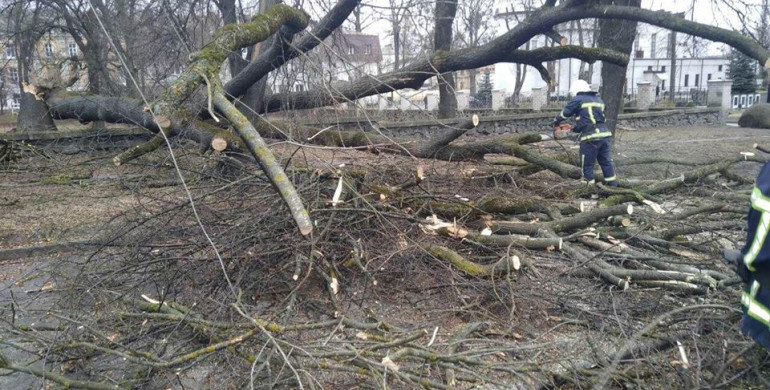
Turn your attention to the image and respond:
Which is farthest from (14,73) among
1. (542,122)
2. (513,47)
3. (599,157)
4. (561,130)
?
(599,157)

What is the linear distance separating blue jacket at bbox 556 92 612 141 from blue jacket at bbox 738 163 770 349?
192 inches

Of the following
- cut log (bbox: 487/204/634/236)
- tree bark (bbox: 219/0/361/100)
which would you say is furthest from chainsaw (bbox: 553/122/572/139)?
tree bark (bbox: 219/0/361/100)

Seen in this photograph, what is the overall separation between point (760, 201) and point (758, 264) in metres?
0.24

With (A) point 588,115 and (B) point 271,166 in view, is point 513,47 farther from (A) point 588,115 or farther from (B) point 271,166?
(B) point 271,166

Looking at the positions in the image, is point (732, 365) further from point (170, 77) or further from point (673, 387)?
point (170, 77)

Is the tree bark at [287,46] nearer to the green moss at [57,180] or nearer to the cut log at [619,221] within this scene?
the green moss at [57,180]

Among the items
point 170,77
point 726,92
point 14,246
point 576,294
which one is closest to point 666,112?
point 726,92

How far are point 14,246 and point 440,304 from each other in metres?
4.46

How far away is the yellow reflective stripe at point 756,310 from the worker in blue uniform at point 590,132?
4.48m

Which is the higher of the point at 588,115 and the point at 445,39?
the point at 445,39

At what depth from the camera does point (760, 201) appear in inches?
82.3

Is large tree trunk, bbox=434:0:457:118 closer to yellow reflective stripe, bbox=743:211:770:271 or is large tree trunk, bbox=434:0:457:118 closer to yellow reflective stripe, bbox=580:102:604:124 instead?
yellow reflective stripe, bbox=580:102:604:124

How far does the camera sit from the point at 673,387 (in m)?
2.70

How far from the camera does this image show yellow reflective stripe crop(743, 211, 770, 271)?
2066mm
